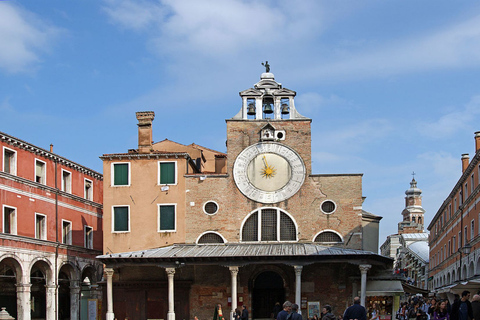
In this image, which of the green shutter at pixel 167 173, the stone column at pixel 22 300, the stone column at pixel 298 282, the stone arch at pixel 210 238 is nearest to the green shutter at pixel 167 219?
the green shutter at pixel 167 173

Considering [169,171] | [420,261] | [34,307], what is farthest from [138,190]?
[420,261]

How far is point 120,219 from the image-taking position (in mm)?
33562

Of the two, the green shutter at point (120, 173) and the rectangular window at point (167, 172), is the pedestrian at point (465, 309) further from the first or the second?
the green shutter at point (120, 173)

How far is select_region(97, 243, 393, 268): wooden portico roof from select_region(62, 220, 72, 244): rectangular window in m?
8.63

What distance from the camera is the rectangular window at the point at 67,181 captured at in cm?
3959

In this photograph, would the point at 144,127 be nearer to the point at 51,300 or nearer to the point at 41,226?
the point at 41,226

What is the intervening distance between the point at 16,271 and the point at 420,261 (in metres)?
65.0

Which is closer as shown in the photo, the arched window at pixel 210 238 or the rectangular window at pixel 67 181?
the arched window at pixel 210 238

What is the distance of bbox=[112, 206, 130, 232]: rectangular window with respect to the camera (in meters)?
33.4

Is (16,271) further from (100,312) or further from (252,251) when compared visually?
(252,251)

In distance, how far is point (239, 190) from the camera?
109 ft

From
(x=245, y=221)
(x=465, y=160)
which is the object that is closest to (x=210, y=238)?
(x=245, y=221)

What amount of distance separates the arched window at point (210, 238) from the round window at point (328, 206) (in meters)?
5.17

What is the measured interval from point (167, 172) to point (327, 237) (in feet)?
27.7
